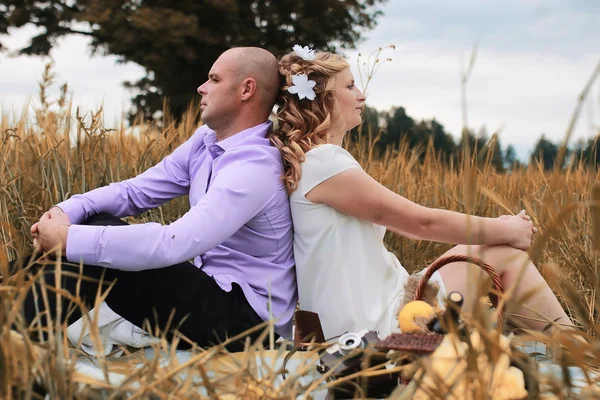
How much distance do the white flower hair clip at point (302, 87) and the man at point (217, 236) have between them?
14cm

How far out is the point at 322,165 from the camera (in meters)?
2.08

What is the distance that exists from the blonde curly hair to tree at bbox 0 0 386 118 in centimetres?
1086

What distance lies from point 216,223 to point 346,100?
0.66 m

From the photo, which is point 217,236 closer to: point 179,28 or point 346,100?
point 346,100

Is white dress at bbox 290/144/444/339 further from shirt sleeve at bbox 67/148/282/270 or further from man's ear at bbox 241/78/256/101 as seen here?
man's ear at bbox 241/78/256/101

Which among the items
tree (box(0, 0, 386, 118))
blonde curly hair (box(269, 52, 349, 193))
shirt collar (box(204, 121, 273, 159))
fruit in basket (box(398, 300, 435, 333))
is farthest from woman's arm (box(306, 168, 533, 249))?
tree (box(0, 0, 386, 118))

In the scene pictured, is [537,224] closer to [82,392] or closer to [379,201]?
[379,201]

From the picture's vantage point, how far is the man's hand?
194cm

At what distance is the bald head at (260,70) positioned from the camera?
87.4 inches

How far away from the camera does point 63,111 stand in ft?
12.5

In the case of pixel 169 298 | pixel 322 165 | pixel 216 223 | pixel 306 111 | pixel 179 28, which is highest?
pixel 179 28

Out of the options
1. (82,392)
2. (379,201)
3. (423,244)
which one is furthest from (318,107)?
(423,244)

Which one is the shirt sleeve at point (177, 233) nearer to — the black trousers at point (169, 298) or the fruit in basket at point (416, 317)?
the black trousers at point (169, 298)

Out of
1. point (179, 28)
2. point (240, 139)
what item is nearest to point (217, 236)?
point (240, 139)
